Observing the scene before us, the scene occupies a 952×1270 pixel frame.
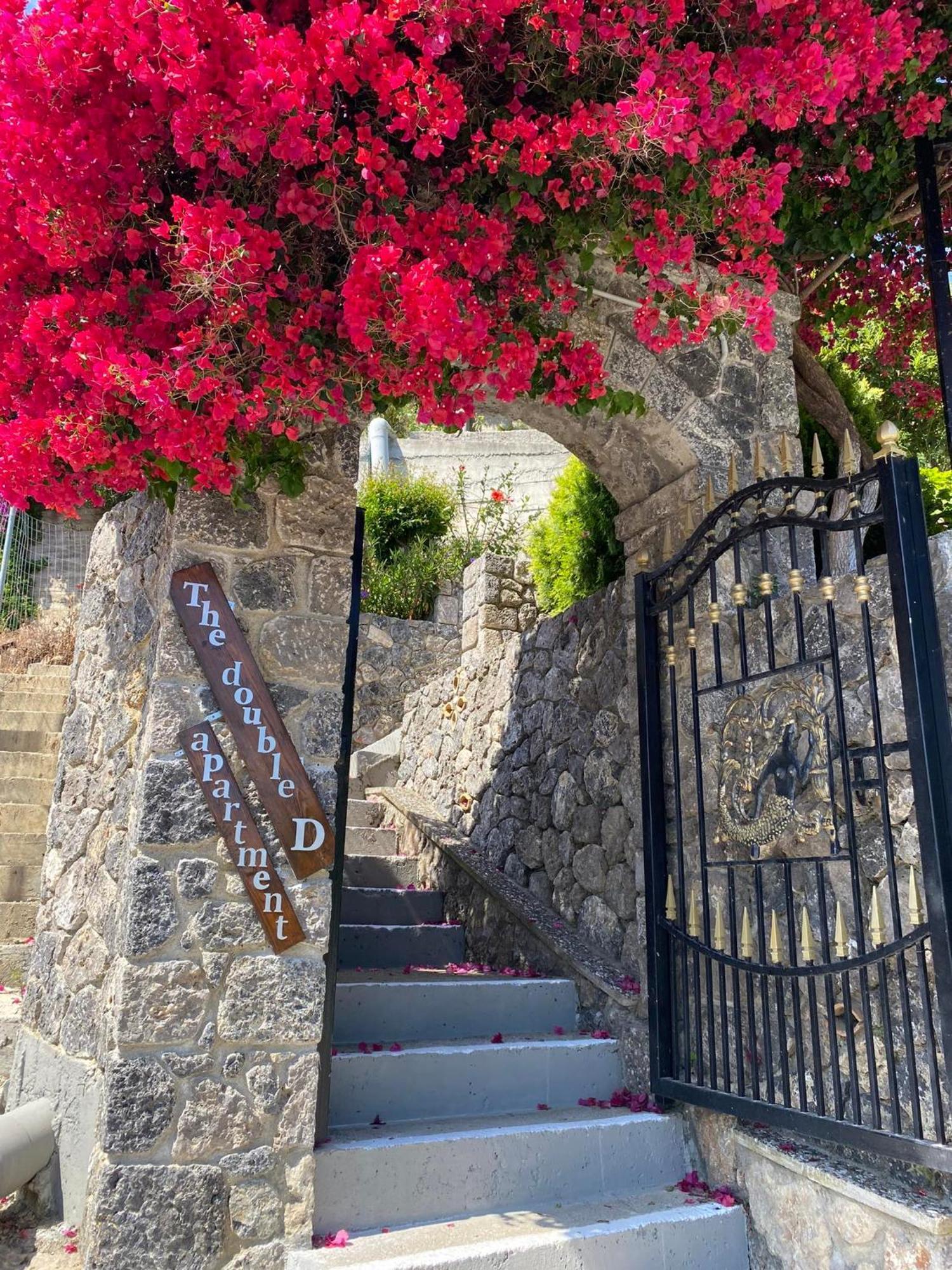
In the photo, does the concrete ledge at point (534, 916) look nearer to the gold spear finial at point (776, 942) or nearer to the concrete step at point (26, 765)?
the gold spear finial at point (776, 942)

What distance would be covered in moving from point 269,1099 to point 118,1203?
45cm

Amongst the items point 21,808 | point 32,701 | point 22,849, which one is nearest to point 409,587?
point 32,701

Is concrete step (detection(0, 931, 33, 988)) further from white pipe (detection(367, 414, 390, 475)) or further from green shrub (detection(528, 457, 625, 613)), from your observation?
white pipe (detection(367, 414, 390, 475))

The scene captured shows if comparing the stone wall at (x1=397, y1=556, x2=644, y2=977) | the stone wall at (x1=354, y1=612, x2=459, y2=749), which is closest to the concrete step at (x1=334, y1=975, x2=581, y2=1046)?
the stone wall at (x1=397, y1=556, x2=644, y2=977)

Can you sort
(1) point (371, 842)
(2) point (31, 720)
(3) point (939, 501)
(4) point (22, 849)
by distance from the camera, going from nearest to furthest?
(3) point (939, 501) < (4) point (22, 849) < (1) point (371, 842) < (2) point (31, 720)

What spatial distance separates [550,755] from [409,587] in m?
5.53

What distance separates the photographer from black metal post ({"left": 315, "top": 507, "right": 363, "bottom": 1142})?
2.92 m

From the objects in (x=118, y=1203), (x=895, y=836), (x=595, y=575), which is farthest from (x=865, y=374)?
(x=118, y=1203)

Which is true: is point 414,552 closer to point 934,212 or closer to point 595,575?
point 595,575

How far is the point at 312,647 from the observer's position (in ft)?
10.1

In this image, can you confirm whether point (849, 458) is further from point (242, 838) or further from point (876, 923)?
point (242, 838)

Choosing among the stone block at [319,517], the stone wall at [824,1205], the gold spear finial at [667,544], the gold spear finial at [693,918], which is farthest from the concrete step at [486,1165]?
the gold spear finial at [667,544]

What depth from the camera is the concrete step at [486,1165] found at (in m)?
2.86

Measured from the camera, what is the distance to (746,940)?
9.70ft
